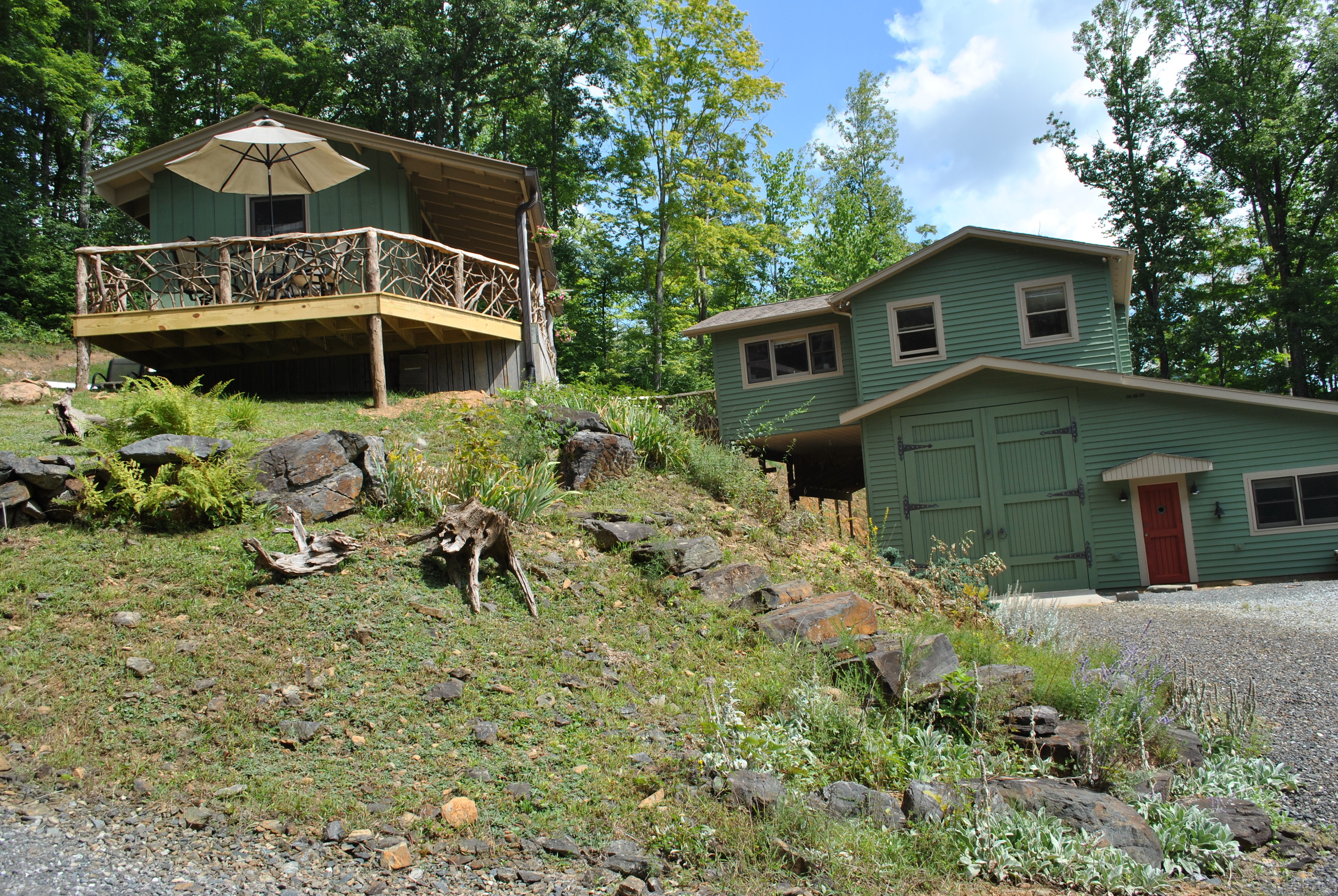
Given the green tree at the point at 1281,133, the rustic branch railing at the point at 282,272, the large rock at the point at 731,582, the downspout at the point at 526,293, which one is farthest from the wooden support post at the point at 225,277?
the green tree at the point at 1281,133

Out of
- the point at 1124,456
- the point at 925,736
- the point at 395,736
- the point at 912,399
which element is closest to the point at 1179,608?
the point at 1124,456

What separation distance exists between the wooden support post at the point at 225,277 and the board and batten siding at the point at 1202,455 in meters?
12.8

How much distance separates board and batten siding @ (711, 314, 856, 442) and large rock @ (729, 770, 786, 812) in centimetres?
1246

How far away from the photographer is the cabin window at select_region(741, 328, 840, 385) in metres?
17.4

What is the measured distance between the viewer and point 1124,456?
13.9m

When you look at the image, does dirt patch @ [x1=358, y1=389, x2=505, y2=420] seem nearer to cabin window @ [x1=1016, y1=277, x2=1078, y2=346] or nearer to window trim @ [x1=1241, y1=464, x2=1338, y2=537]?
cabin window @ [x1=1016, y1=277, x2=1078, y2=346]

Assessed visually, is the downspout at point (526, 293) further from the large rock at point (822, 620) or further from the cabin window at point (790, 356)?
the large rock at point (822, 620)

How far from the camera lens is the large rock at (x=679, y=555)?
7.85m

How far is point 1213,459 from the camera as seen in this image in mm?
13586

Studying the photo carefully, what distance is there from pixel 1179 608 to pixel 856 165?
2608 cm

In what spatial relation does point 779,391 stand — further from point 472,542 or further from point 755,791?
point 755,791

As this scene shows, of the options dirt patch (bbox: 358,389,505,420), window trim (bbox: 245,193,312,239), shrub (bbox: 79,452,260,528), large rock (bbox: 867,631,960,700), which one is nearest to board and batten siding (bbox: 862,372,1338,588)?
dirt patch (bbox: 358,389,505,420)

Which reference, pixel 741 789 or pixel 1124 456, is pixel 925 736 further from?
pixel 1124 456

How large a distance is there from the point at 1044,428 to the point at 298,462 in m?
12.2
